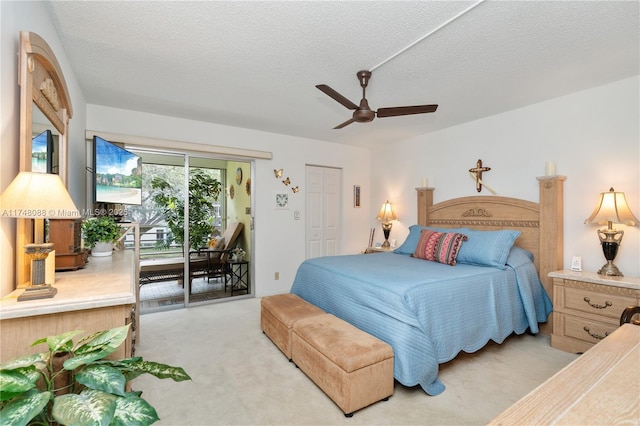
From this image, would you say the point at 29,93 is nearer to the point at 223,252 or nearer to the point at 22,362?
the point at 22,362

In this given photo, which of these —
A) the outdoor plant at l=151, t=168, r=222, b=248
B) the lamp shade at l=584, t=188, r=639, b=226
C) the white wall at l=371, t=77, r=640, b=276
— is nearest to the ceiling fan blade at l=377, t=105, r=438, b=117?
the white wall at l=371, t=77, r=640, b=276

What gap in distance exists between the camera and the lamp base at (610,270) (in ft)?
8.66

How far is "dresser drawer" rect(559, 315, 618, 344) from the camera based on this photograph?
2.51m

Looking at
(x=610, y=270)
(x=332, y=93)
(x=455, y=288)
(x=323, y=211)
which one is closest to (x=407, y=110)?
(x=332, y=93)

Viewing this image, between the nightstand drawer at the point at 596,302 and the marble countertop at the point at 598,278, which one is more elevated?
the marble countertop at the point at 598,278

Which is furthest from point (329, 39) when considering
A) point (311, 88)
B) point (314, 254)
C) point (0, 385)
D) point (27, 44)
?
point (314, 254)

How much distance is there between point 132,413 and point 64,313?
0.67 m

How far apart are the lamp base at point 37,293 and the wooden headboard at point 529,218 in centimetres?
388

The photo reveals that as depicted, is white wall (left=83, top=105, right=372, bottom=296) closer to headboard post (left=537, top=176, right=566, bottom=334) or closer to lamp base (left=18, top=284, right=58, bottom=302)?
headboard post (left=537, top=176, right=566, bottom=334)

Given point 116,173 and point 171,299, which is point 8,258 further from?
point 171,299

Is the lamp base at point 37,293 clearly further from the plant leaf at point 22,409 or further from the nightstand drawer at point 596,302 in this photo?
the nightstand drawer at point 596,302

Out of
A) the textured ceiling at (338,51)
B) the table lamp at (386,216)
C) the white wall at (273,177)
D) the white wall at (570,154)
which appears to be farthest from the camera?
the table lamp at (386,216)

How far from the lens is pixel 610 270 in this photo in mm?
2656

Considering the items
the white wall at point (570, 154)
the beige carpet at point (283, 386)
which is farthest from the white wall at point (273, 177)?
the white wall at point (570, 154)
